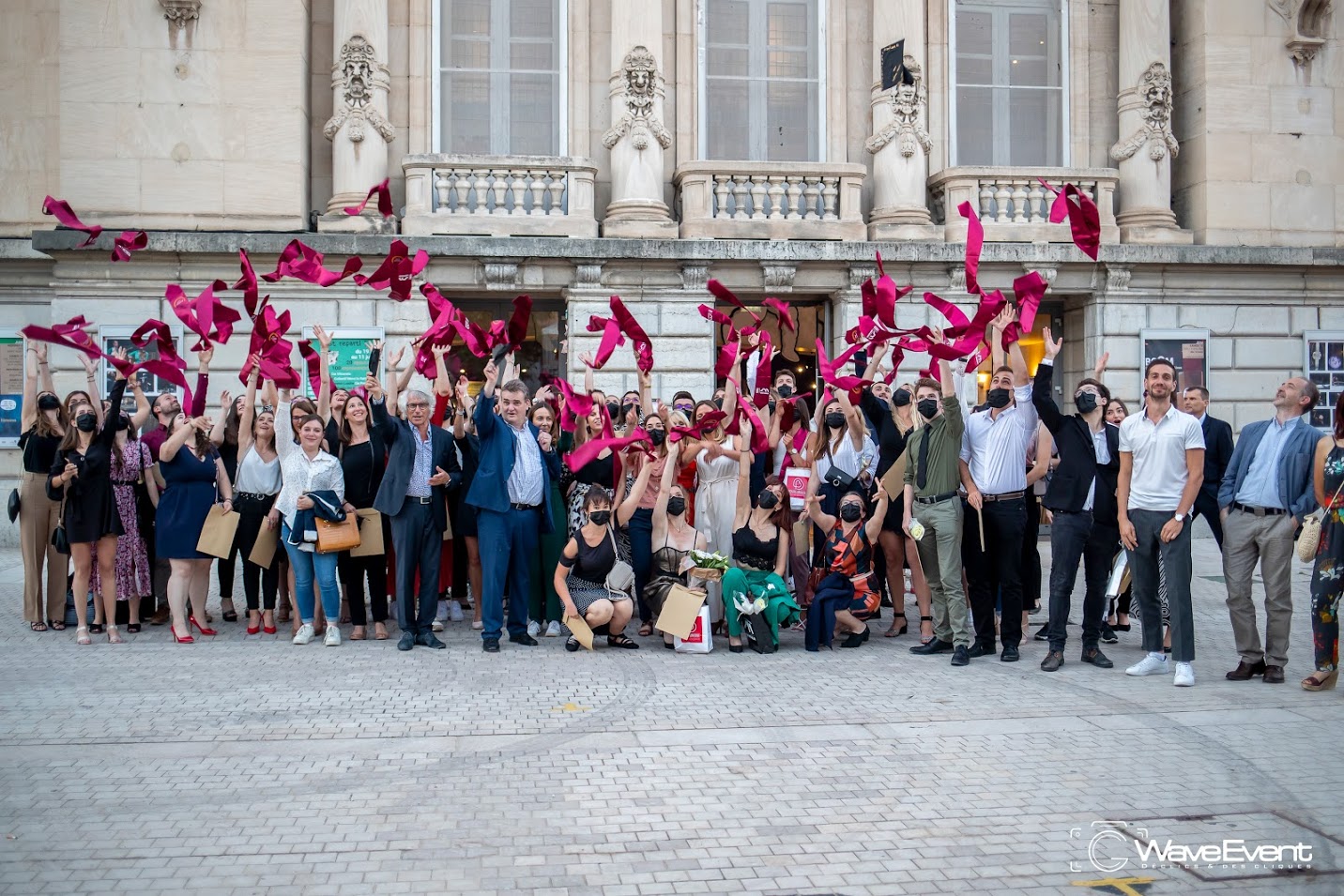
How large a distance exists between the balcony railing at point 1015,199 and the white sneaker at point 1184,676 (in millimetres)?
10044

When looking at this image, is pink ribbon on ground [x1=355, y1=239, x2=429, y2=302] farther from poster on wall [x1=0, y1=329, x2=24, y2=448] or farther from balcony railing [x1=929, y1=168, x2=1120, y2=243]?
balcony railing [x1=929, y1=168, x2=1120, y2=243]

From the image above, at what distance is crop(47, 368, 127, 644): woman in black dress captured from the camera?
9477 mm

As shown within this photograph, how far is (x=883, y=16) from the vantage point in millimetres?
16875

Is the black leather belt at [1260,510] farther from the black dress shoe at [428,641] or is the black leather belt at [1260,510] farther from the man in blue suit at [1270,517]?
the black dress shoe at [428,641]

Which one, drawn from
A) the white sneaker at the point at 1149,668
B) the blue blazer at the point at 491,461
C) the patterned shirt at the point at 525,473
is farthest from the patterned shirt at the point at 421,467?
the white sneaker at the point at 1149,668

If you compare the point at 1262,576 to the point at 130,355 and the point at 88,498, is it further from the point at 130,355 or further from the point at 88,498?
the point at 130,355

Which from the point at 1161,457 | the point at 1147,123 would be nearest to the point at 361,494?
the point at 1161,457

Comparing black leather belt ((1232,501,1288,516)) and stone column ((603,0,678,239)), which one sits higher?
stone column ((603,0,678,239))

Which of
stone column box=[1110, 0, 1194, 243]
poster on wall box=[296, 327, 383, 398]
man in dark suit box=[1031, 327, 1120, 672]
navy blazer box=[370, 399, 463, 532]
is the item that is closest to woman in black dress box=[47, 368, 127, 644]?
navy blazer box=[370, 399, 463, 532]

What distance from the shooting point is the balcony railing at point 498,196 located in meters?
15.9

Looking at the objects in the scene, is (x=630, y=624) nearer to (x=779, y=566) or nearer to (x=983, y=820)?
(x=779, y=566)

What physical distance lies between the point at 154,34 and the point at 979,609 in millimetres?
13282

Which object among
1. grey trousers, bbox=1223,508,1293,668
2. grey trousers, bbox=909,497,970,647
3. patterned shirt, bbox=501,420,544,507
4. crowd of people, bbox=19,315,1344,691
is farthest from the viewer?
patterned shirt, bbox=501,420,544,507

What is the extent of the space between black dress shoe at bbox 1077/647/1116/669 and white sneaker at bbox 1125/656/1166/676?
0.69 feet
